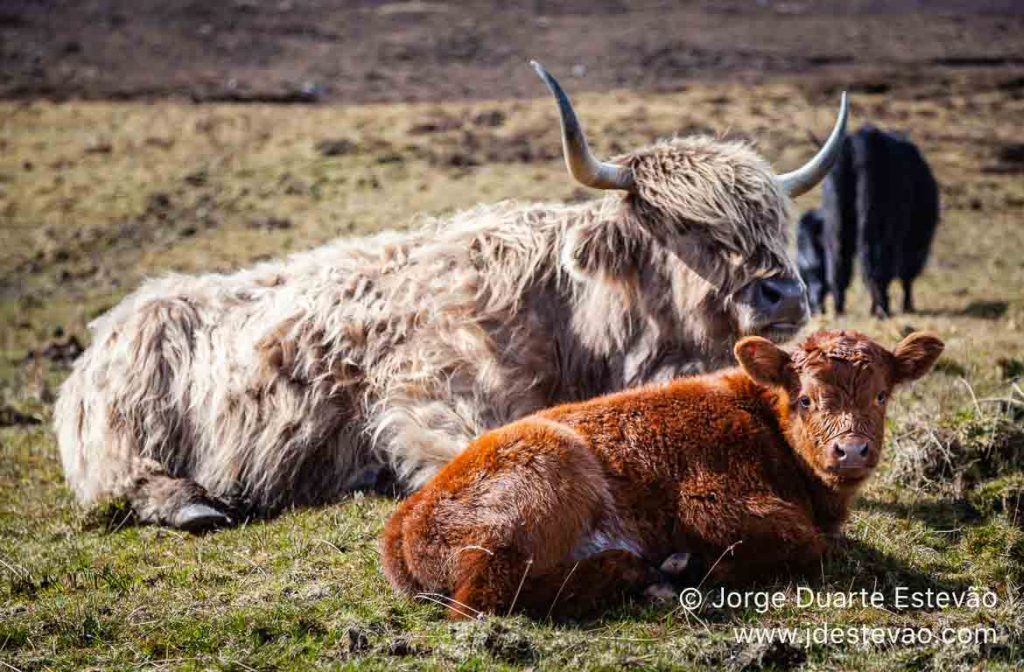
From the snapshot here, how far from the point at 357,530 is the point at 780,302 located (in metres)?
2.18

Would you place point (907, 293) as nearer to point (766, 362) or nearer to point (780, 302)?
point (780, 302)

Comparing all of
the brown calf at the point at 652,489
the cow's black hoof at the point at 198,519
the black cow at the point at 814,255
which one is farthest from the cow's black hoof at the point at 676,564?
the black cow at the point at 814,255

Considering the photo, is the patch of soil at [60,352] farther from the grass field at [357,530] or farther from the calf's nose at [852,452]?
the calf's nose at [852,452]

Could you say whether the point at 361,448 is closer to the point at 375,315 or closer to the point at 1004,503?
the point at 375,315

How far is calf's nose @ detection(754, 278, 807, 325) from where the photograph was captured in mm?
4938

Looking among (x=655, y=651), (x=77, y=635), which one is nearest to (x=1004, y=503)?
(x=655, y=651)

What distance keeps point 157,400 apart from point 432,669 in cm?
309

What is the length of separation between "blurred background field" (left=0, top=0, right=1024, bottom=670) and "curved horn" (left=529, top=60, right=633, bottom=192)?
190 centimetres

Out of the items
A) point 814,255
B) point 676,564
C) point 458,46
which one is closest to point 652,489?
point 676,564

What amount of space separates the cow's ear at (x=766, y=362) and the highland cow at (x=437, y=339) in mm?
1099

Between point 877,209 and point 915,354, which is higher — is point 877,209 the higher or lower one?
the lower one

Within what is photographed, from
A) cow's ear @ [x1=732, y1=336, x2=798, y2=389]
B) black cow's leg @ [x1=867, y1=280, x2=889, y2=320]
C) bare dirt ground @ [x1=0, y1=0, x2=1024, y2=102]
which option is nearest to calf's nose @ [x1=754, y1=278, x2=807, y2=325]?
cow's ear @ [x1=732, y1=336, x2=798, y2=389]

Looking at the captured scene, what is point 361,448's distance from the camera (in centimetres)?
552

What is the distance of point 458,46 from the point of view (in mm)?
40562
